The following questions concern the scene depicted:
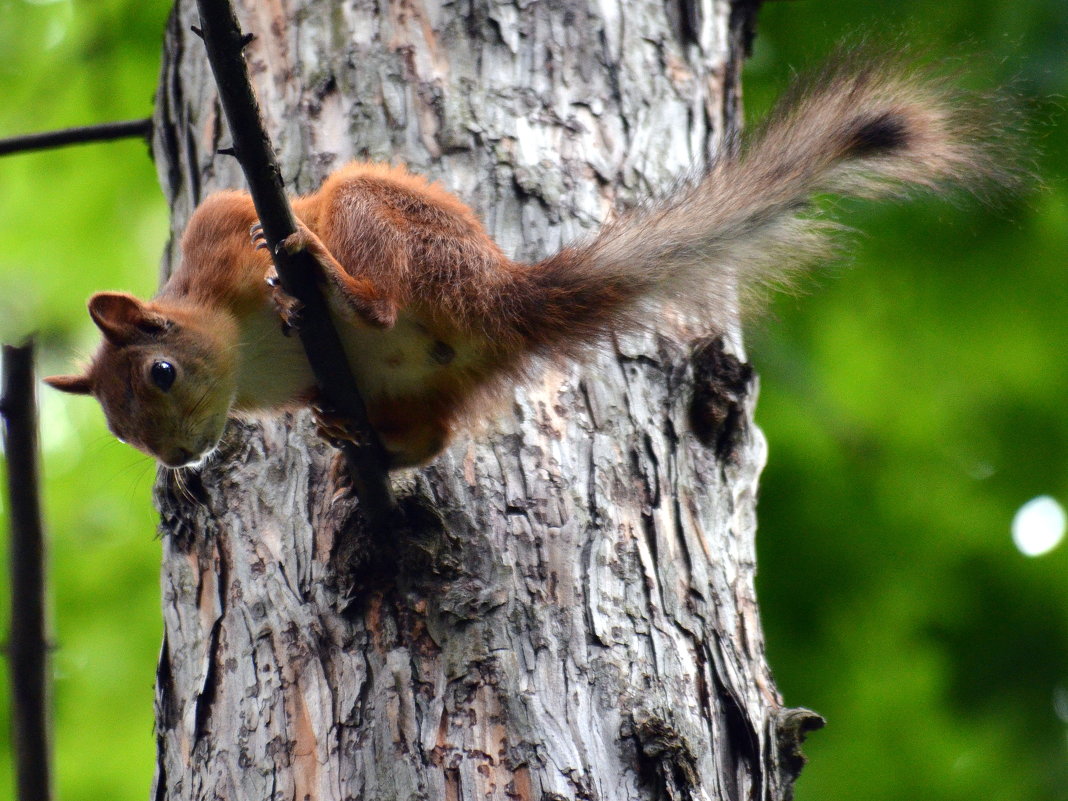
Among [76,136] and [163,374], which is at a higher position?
[76,136]

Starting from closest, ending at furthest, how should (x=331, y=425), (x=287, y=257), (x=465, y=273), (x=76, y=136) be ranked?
(x=287, y=257) < (x=331, y=425) < (x=465, y=273) < (x=76, y=136)

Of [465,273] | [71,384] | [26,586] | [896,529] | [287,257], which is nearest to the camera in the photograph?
[26,586]

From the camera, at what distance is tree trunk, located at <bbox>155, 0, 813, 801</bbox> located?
1.88 m

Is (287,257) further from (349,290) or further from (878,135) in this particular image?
(878,135)

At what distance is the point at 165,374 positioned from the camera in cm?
222

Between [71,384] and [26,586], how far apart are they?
91cm

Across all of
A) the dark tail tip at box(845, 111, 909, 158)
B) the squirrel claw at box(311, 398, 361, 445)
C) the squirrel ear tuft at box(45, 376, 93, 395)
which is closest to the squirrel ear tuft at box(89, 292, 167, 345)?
the squirrel ear tuft at box(45, 376, 93, 395)

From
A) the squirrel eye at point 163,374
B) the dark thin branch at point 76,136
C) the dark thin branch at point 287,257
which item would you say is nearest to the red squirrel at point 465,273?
the squirrel eye at point 163,374

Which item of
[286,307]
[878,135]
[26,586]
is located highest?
[878,135]

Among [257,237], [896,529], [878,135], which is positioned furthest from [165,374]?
[896,529]

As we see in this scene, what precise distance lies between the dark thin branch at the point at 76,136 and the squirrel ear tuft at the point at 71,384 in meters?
0.73

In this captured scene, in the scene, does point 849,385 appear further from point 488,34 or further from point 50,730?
point 50,730

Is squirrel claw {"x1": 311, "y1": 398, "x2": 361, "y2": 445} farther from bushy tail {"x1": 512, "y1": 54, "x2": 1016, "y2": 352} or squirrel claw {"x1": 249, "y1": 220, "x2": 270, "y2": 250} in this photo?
bushy tail {"x1": 512, "y1": 54, "x2": 1016, "y2": 352}

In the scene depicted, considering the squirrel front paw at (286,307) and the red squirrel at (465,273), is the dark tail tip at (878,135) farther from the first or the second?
the squirrel front paw at (286,307)
